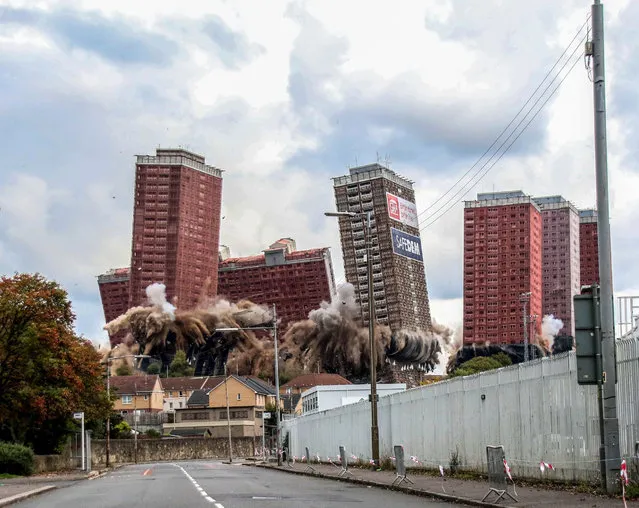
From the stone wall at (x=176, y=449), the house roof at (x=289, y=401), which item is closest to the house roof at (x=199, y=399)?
the house roof at (x=289, y=401)

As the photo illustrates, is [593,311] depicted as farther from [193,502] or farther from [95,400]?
[95,400]

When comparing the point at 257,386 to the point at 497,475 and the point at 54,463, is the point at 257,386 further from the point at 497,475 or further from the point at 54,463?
the point at 497,475

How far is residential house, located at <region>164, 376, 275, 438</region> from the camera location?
14750cm

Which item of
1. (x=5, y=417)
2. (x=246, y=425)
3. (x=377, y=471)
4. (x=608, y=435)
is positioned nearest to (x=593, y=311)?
(x=608, y=435)

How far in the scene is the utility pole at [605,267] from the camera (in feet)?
59.8

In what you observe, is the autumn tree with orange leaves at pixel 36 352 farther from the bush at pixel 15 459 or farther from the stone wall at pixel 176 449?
the stone wall at pixel 176 449

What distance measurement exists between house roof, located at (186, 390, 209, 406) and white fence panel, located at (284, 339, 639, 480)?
119788 mm

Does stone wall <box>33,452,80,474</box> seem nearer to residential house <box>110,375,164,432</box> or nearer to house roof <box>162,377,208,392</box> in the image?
residential house <box>110,375,164,432</box>

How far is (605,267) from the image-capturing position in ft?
61.6

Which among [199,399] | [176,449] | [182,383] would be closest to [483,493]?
[176,449]

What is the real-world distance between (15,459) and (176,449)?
75143 millimetres

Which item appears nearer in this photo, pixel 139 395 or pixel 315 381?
pixel 139 395

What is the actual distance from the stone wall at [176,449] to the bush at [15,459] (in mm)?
62606

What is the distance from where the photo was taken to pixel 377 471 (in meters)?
37.4
